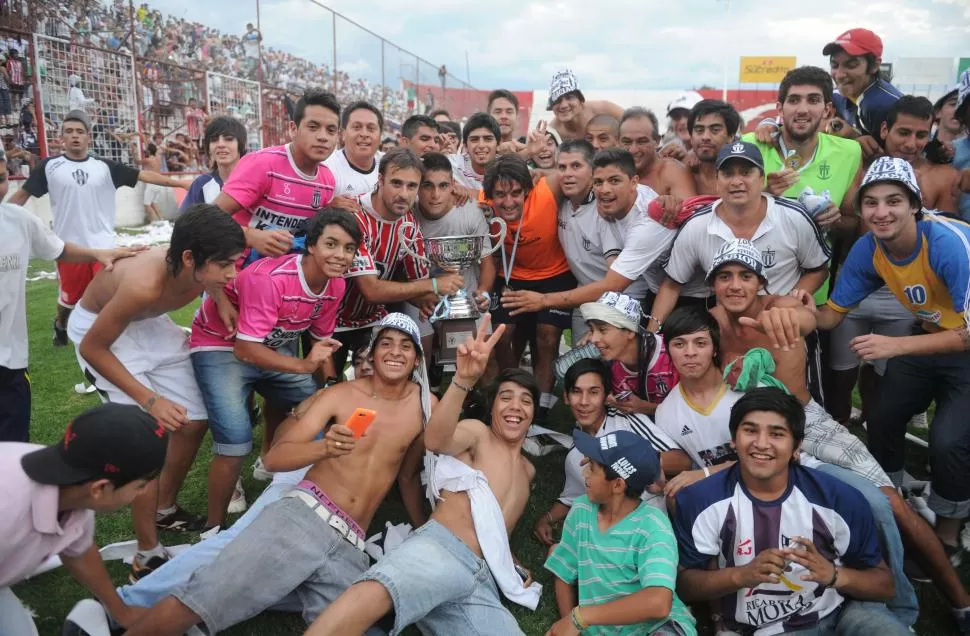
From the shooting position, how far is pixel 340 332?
16.1 ft

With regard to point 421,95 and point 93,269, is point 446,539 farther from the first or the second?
point 421,95

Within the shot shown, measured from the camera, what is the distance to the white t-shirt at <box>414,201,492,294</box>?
5.02 meters

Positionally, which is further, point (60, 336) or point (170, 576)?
point (60, 336)

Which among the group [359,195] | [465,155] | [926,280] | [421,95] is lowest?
[926,280]

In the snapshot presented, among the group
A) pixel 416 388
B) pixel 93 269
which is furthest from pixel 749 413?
pixel 93 269

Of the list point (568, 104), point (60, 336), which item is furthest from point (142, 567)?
point (568, 104)

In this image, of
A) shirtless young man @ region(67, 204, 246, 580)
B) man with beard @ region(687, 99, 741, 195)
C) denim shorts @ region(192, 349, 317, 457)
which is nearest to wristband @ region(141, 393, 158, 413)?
shirtless young man @ region(67, 204, 246, 580)

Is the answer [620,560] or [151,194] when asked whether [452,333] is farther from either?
[151,194]

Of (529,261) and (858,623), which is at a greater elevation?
(529,261)

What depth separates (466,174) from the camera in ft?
19.4

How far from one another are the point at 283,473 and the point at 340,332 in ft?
4.68

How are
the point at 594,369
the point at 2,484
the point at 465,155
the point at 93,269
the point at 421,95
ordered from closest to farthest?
1. the point at 2,484
2. the point at 594,369
3. the point at 465,155
4. the point at 93,269
5. the point at 421,95

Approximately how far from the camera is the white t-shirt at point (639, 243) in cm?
469

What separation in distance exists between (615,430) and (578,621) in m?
1.08
